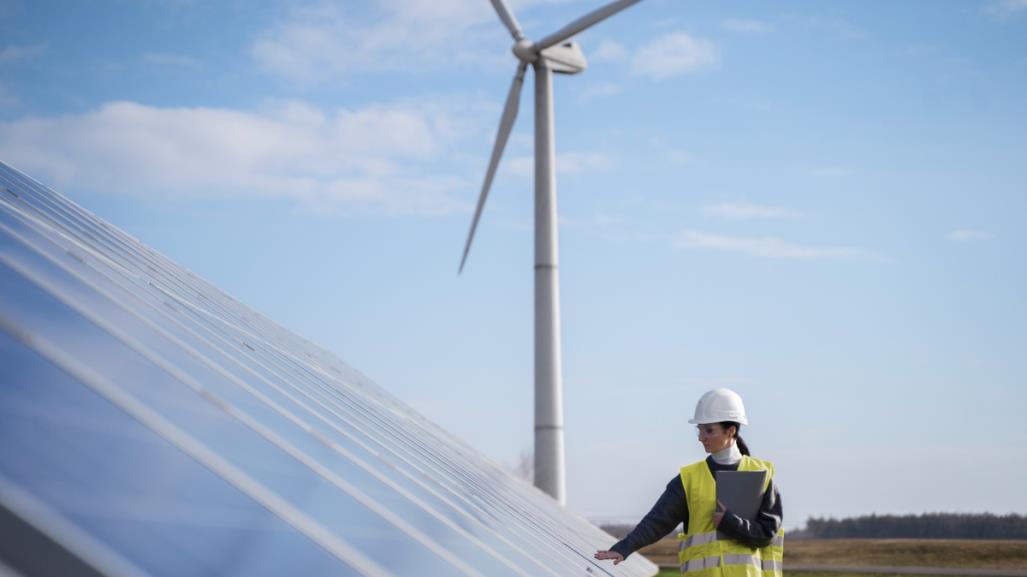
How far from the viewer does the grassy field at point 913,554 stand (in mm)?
34062

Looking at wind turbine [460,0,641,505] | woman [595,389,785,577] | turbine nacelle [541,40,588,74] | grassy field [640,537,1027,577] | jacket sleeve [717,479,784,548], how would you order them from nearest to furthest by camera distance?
jacket sleeve [717,479,784,548] < woman [595,389,785,577] < wind turbine [460,0,641,505] < turbine nacelle [541,40,588,74] < grassy field [640,537,1027,577]

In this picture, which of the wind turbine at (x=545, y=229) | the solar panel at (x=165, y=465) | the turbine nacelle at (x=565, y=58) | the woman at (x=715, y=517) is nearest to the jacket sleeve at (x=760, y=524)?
the woman at (x=715, y=517)

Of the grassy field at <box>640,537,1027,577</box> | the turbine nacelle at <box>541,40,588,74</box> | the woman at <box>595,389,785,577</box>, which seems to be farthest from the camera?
the grassy field at <box>640,537,1027,577</box>

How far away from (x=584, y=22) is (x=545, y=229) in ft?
19.1

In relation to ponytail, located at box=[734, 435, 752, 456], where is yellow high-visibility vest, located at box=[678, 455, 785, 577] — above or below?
below

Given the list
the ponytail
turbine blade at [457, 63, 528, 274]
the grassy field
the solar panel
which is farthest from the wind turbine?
the solar panel

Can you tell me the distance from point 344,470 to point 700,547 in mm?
2577

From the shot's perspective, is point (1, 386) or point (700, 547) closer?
point (1, 386)

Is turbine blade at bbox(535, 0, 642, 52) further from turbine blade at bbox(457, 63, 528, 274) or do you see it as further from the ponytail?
the ponytail

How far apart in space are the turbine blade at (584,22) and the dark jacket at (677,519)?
Answer: 2279 cm

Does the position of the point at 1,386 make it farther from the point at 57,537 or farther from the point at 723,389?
the point at 723,389

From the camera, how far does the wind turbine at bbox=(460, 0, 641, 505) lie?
28719 millimetres

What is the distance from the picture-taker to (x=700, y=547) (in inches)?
273

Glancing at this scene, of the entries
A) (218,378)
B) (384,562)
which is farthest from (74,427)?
(218,378)
